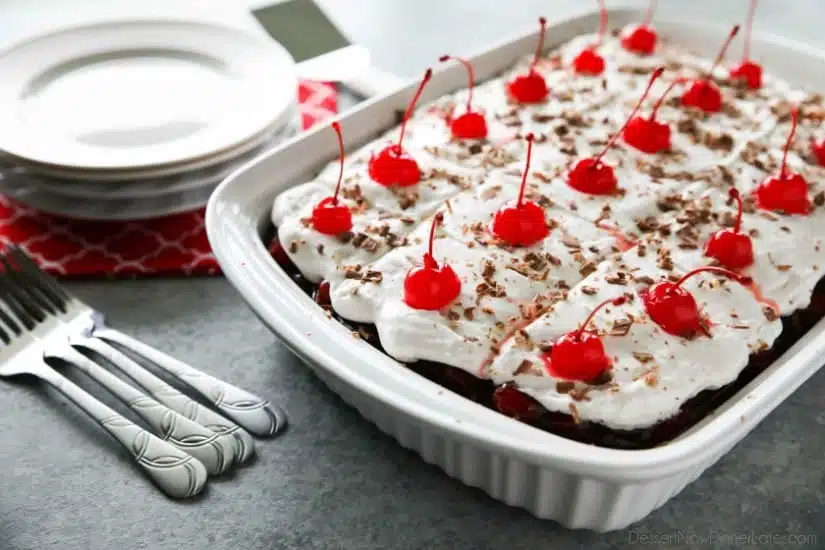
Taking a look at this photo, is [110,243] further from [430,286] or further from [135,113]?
[430,286]

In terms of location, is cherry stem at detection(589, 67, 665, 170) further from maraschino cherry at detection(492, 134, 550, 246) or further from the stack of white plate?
the stack of white plate

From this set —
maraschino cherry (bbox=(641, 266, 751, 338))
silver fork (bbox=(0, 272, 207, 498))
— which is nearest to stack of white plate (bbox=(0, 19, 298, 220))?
silver fork (bbox=(0, 272, 207, 498))

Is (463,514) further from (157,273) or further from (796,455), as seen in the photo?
(157,273)

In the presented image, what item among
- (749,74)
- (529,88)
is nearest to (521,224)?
(529,88)

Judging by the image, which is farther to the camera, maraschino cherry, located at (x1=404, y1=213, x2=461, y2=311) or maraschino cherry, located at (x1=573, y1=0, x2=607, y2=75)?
maraschino cherry, located at (x1=573, y1=0, x2=607, y2=75)

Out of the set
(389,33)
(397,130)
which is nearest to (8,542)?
(397,130)

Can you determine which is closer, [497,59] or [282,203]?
[282,203]

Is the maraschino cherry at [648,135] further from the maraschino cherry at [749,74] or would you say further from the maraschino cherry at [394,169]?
the maraschino cherry at [394,169]
